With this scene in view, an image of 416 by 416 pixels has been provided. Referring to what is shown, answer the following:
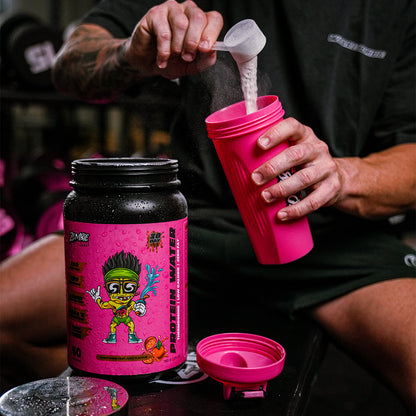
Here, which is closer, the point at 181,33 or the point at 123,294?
the point at 123,294

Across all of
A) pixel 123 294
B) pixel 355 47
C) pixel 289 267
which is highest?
pixel 355 47

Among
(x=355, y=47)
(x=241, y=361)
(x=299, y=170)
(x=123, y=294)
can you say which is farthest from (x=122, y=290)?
(x=355, y=47)

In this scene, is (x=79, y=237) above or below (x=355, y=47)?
below

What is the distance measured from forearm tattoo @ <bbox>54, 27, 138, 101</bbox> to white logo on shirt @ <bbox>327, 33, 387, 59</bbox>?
0.47 meters

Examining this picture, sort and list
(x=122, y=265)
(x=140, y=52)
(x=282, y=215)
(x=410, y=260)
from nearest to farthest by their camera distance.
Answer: (x=122, y=265)
(x=282, y=215)
(x=140, y=52)
(x=410, y=260)

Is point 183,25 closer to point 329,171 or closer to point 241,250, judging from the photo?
point 329,171

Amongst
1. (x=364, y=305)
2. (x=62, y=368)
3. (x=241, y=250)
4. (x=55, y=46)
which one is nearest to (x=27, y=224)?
(x=55, y=46)

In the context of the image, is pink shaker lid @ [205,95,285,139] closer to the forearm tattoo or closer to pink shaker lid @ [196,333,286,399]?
pink shaker lid @ [196,333,286,399]

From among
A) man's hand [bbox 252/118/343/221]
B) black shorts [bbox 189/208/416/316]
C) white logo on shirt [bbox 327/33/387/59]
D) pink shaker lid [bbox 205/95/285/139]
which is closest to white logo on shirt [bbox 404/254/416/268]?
black shorts [bbox 189/208/416/316]

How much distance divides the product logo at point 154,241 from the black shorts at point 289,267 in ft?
1.38

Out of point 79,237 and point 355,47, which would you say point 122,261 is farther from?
point 355,47

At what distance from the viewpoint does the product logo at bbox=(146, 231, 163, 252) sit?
698 mm

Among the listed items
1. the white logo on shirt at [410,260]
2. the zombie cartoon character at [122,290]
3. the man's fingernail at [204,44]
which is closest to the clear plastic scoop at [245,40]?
the man's fingernail at [204,44]

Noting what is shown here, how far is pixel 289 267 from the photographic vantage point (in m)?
1.20
